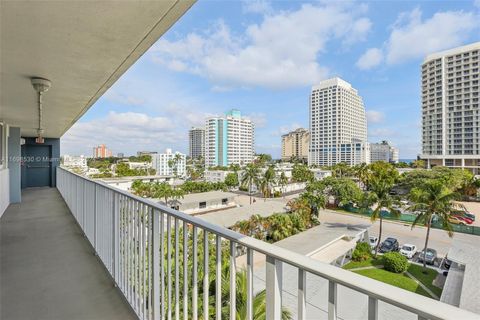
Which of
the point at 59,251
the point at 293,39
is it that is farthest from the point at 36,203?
the point at 293,39

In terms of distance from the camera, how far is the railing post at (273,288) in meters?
0.82

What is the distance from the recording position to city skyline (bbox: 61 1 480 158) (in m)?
5.56

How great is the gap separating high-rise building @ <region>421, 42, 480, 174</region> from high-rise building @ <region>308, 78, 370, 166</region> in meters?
16.1

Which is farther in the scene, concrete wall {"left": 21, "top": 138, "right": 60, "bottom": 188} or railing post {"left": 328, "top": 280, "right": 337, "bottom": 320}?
concrete wall {"left": 21, "top": 138, "right": 60, "bottom": 188}

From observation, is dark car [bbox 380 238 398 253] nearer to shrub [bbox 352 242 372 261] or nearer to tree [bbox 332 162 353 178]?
shrub [bbox 352 242 372 261]

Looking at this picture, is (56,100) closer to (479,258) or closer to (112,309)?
(112,309)

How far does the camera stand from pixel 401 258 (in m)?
12.1

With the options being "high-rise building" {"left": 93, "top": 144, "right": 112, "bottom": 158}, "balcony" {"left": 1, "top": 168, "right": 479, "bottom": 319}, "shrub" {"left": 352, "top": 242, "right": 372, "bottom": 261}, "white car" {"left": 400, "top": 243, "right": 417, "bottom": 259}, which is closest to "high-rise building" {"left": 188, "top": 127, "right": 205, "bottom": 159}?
"high-rise building" {"left": 93, "top": 144, "right": 112, "bottom": 158}

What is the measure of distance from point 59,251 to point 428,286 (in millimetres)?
14202

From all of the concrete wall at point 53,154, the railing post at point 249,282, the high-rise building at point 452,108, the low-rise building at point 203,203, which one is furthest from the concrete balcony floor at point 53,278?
the high-rise building at point 452,108

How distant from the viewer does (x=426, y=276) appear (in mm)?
11945

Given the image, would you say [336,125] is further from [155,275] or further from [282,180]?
[155,275]

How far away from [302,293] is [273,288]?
12cm

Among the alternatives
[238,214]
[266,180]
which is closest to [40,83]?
[238,214]
